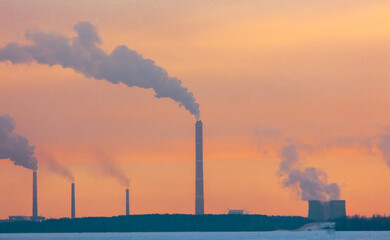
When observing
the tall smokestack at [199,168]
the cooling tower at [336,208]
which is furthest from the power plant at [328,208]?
the tall smokestack at [199,168]

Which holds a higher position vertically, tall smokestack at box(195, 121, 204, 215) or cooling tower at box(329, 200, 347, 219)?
tall smokestack at box(195, 121, 204, 215)

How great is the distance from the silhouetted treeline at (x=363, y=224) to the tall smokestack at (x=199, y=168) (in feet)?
76.8

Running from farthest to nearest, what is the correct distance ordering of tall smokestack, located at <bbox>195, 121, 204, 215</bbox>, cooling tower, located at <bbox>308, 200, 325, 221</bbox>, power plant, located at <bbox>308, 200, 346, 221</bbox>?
cooling tower, located at <bbox>308, 200, 325, 221</bbox>, power plant, located at <bbox>308, 200, 346, 221</bbox>, tall smokestack, located at <bbox>195, 121, 204, 215</bbox>

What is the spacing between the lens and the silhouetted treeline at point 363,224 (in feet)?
547

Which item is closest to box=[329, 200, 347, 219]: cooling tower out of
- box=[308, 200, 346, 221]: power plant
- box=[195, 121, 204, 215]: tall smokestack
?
box=[308, 200, 346, 221]: power plant

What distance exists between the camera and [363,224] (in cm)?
16938

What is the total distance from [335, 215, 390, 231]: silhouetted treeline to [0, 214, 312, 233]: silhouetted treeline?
11471 mm

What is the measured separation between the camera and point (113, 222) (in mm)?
186375

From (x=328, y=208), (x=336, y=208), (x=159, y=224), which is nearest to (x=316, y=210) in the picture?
(x=328, y=208)

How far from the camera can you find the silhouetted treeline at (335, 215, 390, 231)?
6570 inches

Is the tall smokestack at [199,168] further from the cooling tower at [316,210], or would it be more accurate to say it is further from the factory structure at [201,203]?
the cooling tower at [316,210]

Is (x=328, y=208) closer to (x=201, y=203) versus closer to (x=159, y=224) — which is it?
(x=201, y=203)

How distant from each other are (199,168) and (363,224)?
2969 centimetres

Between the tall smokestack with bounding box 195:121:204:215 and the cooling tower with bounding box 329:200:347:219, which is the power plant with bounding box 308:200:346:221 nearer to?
the cooling tower with bounding box 329:200:347:219
